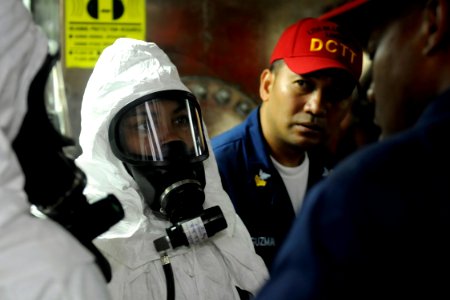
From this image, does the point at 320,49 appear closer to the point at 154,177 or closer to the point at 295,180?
the point at 295,180

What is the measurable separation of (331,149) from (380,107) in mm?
2391

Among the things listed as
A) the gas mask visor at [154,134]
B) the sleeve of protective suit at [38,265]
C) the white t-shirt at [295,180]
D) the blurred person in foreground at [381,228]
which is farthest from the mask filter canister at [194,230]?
the blurred person in foreground at [381,228]

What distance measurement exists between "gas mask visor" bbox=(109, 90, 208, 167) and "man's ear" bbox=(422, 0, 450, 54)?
1.02m

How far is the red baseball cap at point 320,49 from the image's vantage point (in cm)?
245

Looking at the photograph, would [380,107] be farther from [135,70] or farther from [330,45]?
[330,45]

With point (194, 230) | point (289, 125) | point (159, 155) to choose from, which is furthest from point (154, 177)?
point (289, 125)

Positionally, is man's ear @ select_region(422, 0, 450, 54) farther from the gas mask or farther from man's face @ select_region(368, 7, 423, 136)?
the gas mask

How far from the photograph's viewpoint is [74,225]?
3.99 feet


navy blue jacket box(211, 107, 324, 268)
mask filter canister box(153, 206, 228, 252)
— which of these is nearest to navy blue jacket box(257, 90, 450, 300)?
mask filter canister box(153, 206, 228, 252)

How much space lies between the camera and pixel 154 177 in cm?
176

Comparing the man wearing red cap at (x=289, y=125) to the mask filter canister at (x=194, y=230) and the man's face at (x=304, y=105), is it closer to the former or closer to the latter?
the man's face at (x=304, y=105)

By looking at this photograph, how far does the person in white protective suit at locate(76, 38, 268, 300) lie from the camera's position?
5.51ft

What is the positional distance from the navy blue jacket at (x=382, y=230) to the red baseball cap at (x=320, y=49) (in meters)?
1.72

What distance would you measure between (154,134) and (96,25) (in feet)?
3.32
